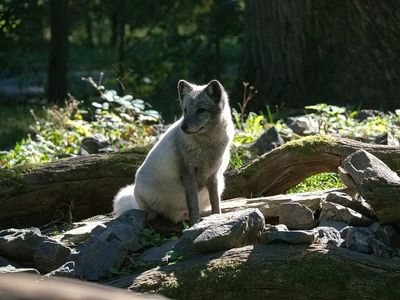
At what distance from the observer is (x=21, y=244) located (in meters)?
5.68

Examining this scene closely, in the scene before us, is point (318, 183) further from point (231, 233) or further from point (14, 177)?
point (14, 177)

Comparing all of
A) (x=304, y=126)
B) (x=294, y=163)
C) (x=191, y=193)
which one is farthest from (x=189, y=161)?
(x=304, y=126)

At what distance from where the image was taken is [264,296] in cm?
457

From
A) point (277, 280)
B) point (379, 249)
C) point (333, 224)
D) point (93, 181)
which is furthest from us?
point (93, 181)

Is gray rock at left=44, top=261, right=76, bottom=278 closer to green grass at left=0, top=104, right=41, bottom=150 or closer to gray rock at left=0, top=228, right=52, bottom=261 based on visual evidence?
gray rock at left=0, top=228, right=52, bottom=261

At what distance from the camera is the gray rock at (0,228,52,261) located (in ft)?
18.6

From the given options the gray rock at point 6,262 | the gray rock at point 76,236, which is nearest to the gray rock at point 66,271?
the gray rock at point 6,262

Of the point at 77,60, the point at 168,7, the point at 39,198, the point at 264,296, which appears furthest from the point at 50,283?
the point at 77,60

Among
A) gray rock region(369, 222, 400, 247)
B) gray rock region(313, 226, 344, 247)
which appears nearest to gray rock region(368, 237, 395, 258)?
gray rock region(369, 222, 400, 247)

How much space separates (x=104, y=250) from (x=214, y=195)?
1352 mm

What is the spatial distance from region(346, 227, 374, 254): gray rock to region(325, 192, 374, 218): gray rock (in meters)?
0.52

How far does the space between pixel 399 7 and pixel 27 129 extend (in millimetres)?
6126

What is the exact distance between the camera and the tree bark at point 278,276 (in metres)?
4.43

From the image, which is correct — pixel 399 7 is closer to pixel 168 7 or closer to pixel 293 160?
pixel 293 160
